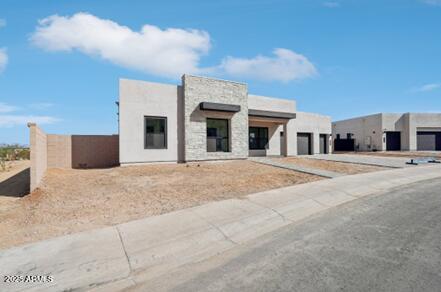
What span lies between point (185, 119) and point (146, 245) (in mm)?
11981

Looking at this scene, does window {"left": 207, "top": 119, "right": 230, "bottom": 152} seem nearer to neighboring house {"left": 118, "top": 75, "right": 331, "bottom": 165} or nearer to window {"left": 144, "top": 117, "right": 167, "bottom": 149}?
neighboring house {"left": 118, "top": 75, "right": 331, "bottom": 165}

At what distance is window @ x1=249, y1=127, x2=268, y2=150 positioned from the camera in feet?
73.4

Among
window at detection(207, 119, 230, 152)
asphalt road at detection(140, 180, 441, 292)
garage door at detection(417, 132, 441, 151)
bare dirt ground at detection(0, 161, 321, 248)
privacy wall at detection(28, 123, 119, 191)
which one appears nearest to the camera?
asphalt road at detection(140, 180, 441, 292)

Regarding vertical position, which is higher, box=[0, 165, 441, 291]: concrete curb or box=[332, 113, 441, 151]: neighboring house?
box=[332, 113, 441, 151]: neighboring house

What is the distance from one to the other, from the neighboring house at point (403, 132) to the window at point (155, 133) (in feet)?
110

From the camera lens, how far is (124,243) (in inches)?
189

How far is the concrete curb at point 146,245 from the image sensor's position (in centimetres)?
377

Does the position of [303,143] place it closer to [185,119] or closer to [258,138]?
[258,138]

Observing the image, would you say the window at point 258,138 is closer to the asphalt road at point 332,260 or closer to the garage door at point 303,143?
the garage door at point 303,143

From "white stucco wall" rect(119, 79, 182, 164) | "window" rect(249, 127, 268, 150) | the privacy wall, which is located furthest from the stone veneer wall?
the privacy wall

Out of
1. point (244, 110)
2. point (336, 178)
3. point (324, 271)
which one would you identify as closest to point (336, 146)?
point (244, 110)

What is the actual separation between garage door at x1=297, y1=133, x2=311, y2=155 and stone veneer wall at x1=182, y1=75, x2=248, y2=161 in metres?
9.71

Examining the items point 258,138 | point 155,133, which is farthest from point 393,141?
point 155,133

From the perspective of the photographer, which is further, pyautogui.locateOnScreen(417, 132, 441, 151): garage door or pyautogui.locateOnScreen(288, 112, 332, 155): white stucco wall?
pyautogui.locateOnScreen(417, 132, 441, 151): garage door
